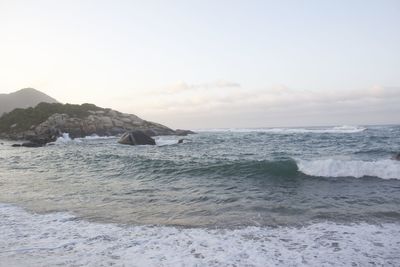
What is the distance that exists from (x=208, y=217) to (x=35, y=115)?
83338 mm

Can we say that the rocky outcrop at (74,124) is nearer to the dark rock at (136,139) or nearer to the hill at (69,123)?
the hill at (69,123)

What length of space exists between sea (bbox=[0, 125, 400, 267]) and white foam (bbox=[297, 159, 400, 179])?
51 mm

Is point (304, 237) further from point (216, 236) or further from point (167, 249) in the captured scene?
point (167, 249)

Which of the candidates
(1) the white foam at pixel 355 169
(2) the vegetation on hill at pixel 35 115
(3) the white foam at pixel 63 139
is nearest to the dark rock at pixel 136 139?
(3) the white foam at pixel 63 139

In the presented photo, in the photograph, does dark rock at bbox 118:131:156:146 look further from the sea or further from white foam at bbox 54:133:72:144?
the sea

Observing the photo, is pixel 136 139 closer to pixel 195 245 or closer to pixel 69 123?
pixel 69 123

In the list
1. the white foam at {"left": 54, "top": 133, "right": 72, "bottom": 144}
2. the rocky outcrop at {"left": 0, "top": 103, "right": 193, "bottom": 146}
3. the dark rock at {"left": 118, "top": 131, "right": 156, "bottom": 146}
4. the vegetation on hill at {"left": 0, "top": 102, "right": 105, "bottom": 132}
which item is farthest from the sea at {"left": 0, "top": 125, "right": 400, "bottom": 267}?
the vegetation on hill at {"left": 0, "top": 102, "right": 105, "bottom": 132}

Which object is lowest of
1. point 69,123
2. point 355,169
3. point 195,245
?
point 195,245

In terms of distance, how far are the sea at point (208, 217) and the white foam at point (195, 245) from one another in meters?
0.02

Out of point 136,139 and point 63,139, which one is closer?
point 136,139

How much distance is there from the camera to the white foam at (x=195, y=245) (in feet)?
22.0

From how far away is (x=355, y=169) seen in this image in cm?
1780

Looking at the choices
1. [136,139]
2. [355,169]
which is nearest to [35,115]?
[136,139]

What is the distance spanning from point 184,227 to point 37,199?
7214 millimetres
